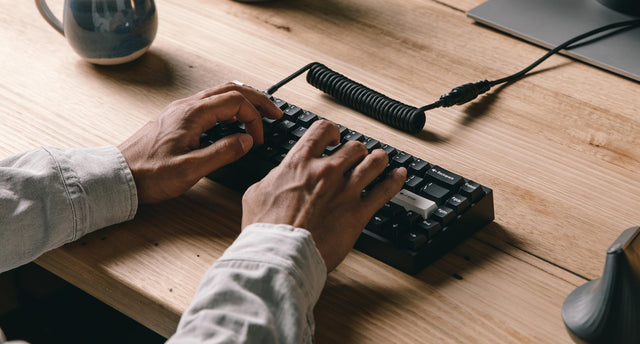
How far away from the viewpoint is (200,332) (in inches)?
20.6

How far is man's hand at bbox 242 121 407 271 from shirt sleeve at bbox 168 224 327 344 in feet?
0.12

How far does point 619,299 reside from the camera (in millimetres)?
498

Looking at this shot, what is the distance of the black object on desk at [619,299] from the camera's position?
493 mm

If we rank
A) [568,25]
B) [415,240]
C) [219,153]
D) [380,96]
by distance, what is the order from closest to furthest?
[415,240], [219,153], [380,96], [568,25]

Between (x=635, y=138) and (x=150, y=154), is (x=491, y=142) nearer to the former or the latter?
(x=635, y=138)

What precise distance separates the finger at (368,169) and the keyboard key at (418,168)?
4 cm

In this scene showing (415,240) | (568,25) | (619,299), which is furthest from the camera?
(568,25)

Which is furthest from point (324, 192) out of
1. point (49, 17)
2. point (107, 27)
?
point (49, 17)

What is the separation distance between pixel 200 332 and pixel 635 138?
594mm

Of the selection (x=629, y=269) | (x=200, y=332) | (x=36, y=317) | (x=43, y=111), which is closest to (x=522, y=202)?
(x=629, y=269)

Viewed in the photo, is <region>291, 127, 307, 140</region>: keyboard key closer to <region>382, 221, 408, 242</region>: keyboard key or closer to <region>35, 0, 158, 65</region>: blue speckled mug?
<region>382, 221, 408, 242</region>: keyboard key

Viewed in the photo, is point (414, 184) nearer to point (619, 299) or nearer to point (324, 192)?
point (324, 192)

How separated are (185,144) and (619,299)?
464mm

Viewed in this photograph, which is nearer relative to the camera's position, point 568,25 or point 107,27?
point 107,27
